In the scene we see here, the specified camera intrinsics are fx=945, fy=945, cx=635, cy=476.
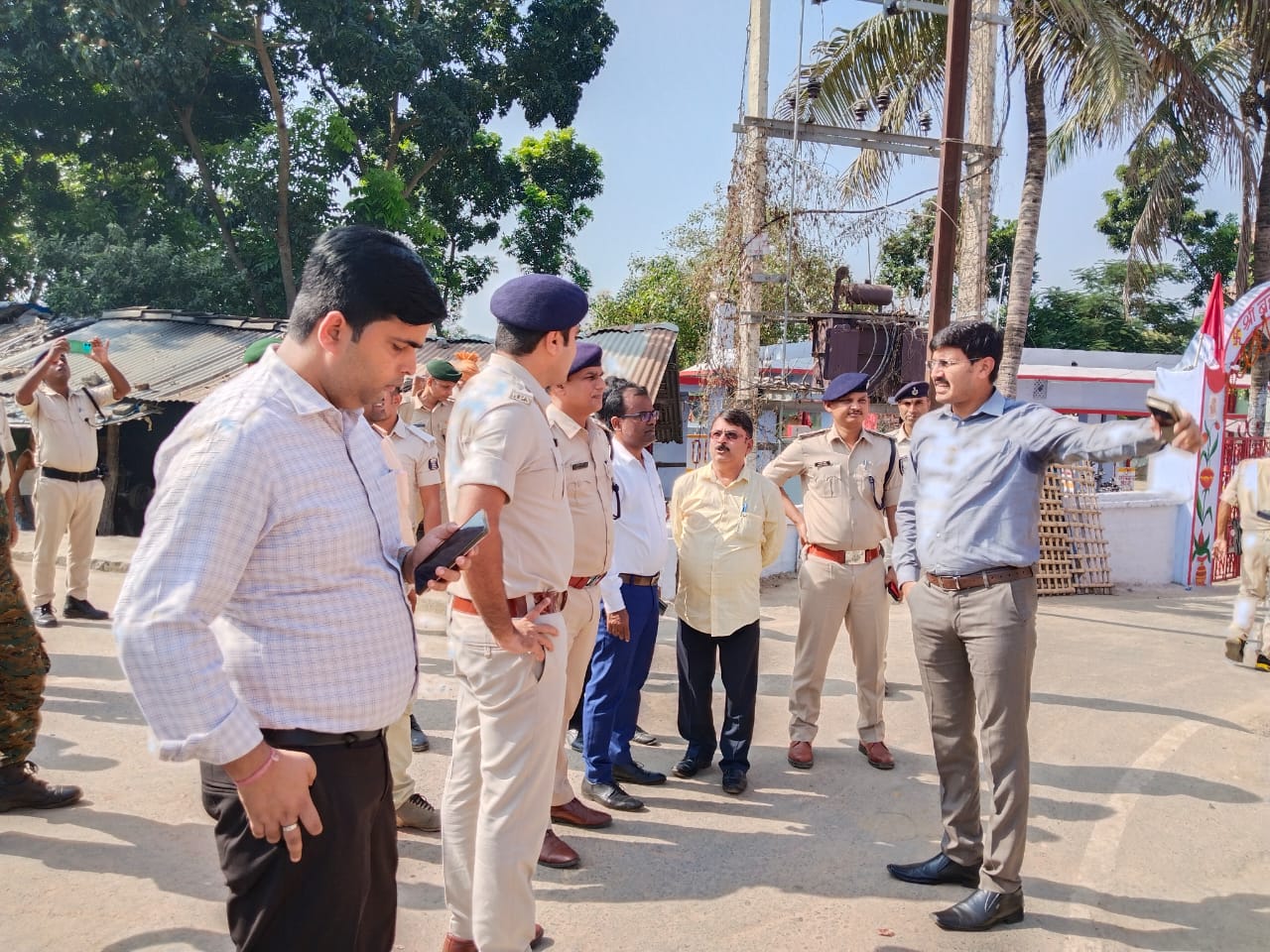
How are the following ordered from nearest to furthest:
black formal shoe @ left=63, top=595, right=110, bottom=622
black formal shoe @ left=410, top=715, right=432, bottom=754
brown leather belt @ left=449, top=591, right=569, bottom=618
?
brown leather belt @ left=449, top=591, right=569, bottom=618 → black formal shoe @ left=410, top=715, right=432, bottom=754 → black formal shoe @ left=63, top=595, right=110, bottom=622

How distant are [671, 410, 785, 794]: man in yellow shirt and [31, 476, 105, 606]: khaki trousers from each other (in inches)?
195

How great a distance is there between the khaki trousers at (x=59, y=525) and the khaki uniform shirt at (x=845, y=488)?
543cm

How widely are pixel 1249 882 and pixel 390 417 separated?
4.19 m

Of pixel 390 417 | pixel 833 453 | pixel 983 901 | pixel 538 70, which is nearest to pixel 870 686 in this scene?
pixel 833 453

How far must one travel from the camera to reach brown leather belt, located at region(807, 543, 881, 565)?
505cm

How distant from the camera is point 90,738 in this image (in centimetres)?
486

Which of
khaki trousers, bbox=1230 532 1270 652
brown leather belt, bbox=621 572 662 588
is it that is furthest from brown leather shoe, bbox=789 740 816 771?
khaki trousers, bbox=1230 532 1270 652

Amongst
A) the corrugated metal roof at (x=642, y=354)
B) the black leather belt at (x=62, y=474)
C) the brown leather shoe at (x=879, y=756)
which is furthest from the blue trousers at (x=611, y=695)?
the corrugated metal roof at (x=642, y=354)

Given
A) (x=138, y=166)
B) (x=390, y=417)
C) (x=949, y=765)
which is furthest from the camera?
(x=138, y=166)

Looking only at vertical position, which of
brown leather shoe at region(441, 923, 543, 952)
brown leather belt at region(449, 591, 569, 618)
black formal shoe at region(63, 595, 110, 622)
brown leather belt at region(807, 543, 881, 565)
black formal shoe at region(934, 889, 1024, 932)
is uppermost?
brown leather belt at region(449, 591, 569, 618)

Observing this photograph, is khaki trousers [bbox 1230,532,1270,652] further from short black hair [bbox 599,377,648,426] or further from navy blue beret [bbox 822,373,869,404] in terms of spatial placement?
short black hair [bbox 599,377,648,426]

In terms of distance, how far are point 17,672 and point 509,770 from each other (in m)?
2.42

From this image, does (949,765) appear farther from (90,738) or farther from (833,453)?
(90,738)

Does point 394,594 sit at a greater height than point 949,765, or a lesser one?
greater
